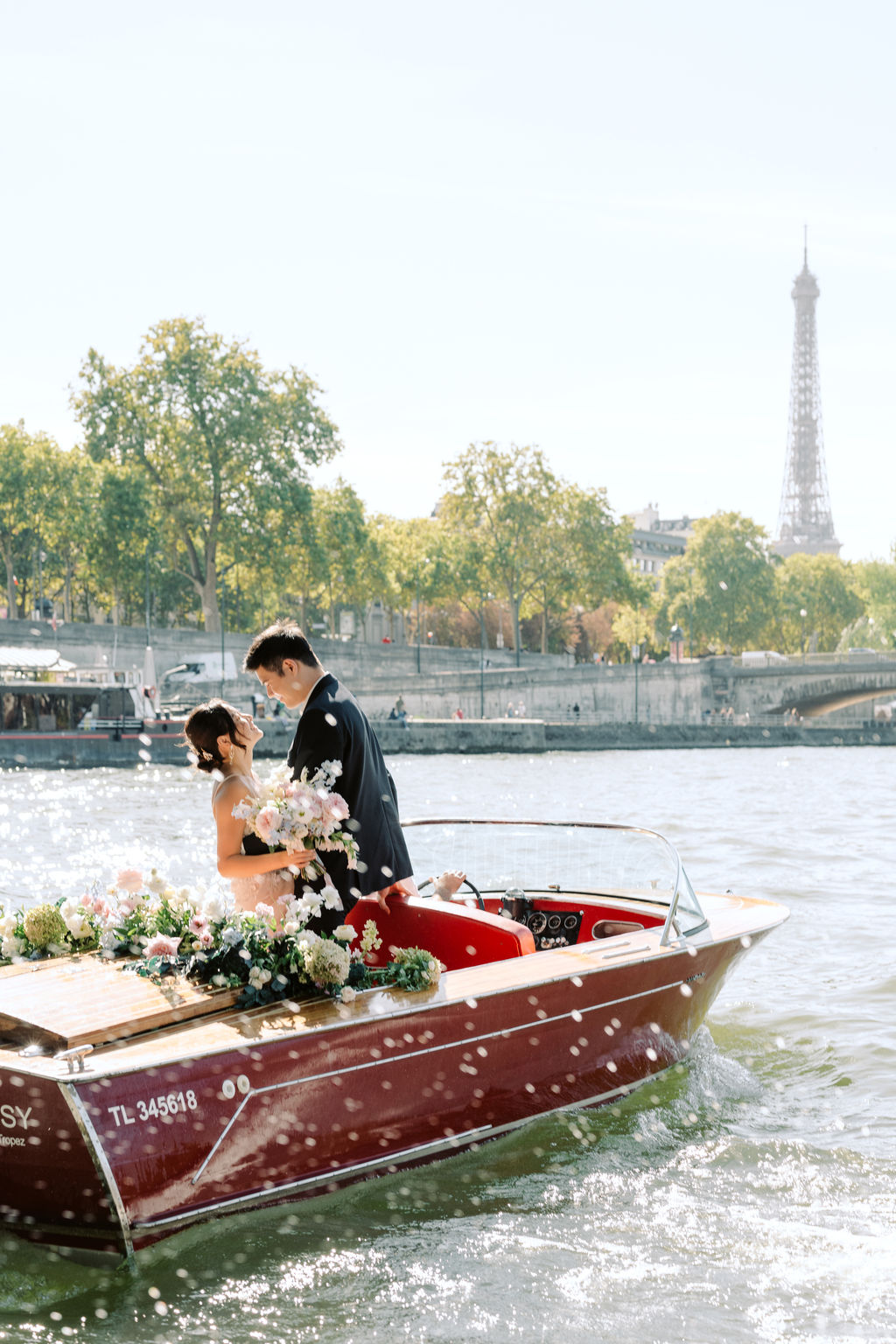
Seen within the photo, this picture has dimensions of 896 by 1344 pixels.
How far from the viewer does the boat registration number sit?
3.83m

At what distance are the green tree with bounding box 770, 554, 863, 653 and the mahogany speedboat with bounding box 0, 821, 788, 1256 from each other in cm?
7584

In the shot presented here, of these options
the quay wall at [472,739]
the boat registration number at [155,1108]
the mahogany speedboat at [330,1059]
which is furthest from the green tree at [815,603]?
the boat registration number at [155,1108]

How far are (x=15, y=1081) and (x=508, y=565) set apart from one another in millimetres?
60044

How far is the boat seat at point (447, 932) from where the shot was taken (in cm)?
517

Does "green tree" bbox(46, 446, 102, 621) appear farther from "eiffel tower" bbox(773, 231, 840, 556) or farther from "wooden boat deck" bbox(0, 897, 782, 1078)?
"eiffel tower" bbox(773, 231, 840, 556)

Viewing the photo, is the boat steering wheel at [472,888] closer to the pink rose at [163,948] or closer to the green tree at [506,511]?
the pink rose at [163,948]

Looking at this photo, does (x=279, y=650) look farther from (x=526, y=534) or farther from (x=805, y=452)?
(x=805, y=452)

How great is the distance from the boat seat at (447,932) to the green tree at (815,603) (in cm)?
7669

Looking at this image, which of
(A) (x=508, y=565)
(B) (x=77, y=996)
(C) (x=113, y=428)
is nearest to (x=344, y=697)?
(B) (x=77, y=996)

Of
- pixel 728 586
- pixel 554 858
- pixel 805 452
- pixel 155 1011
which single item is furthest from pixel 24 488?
pixel 805 452

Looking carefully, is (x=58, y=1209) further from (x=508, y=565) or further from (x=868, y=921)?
(x=508, y=565)

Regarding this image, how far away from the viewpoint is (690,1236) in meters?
4.84

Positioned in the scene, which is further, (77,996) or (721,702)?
(721,702)

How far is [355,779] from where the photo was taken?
15.2 feet
